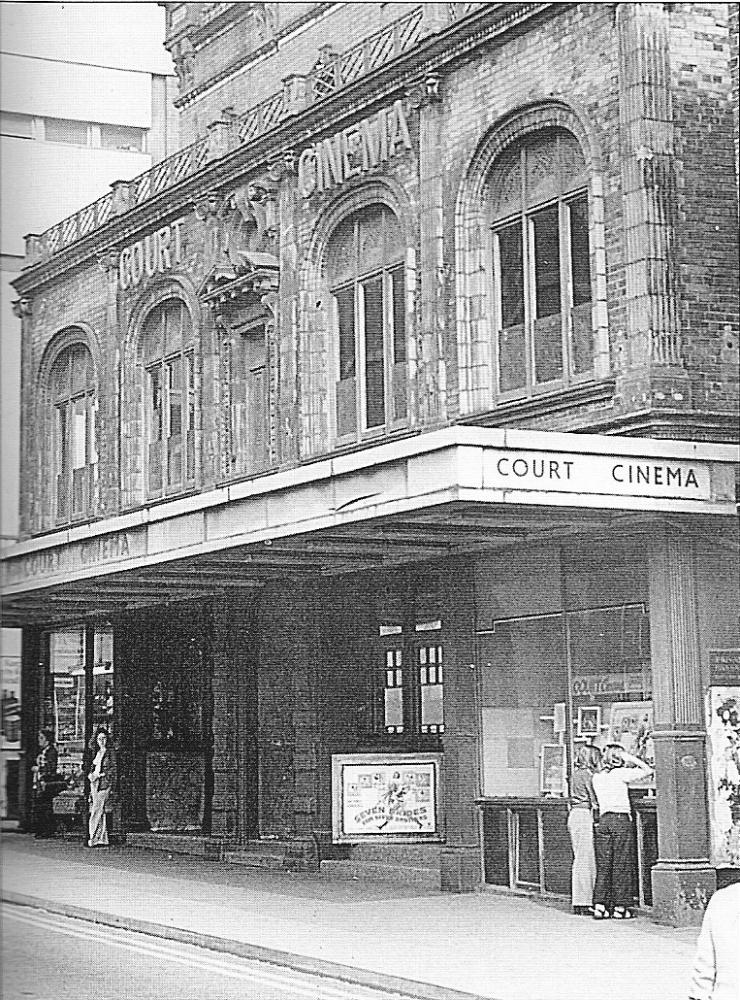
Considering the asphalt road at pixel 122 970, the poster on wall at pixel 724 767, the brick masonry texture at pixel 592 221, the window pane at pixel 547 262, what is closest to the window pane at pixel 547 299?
the window pane at pixel 547 262

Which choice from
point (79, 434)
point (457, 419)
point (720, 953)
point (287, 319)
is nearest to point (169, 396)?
point (79, 434)

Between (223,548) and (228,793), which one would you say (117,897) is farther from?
(223,548)

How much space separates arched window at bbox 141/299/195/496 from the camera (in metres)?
7.88

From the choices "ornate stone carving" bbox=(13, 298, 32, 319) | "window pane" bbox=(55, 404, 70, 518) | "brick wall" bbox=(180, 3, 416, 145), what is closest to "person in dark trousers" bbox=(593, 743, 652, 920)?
"window pane" bbox=(55, 404, 70, 518)

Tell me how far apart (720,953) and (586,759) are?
451 centimetres

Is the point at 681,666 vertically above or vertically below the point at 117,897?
above

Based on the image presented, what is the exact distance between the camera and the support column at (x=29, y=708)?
5.77 meters

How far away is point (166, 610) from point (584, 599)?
2597mm

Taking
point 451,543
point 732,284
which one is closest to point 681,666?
point 451,543

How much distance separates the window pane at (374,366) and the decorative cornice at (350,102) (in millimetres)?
839

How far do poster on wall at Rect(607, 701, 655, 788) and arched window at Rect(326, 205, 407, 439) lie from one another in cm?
178

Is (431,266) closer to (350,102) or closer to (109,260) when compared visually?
(350,102)

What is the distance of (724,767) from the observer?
896cm

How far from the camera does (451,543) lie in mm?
9227
